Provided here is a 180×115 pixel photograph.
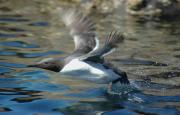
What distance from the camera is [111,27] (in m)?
13.8

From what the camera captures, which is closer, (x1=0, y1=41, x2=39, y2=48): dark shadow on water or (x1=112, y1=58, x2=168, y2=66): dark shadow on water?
(x1=112, y1=58, x2=168, y2=66): dark shadow on water

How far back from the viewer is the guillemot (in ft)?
24.4

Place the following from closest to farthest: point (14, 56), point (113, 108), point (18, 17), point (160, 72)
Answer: point (113, 108) → point (160, 72) → point (14, 56) → point (18, 17)

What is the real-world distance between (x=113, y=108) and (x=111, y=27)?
6632mm

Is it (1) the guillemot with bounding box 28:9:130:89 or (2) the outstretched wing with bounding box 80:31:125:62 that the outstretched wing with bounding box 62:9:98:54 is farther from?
(2) the outstretched wing with bounding box 80:31:125:62

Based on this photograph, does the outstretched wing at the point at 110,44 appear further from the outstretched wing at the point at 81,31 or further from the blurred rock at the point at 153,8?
the blurred rock at the point at 153,8

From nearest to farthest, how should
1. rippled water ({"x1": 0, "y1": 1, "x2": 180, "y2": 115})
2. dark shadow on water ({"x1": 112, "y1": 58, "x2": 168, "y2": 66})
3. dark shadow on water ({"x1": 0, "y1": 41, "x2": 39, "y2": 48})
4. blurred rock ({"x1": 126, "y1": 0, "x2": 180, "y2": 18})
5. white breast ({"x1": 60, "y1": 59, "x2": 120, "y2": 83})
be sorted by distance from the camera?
rippled water ({"x1": 0, "y1": 1, "x2": 180, "y2": 115}) < white breast ({"x1": 60, "y1": 59, "x2": 120, "y2": 83}) < dark shadow on water ({"x1": 112, "y1": 58, "x2": 168, "y2": 66}) < dark shadow on water ({"x1": 0, "y1": 41, "x2": 39, "y2": 48}) < blurred rock ({"x1": 126, "y1": 0, "x2": 180, "y2": 18})

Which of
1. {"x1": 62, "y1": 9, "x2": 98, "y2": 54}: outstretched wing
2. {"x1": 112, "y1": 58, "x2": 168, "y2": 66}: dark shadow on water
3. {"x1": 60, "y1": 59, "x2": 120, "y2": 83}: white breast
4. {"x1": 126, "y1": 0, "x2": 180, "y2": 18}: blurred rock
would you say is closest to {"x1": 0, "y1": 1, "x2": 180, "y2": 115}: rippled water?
{"x1": 112, "y1": 58, "x2": 168, "y2": 66}: dark shadow on water

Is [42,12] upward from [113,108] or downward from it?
upward

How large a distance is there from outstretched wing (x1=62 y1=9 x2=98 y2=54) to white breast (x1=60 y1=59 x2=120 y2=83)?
52cm

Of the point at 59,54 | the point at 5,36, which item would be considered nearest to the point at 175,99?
the point at 59,54

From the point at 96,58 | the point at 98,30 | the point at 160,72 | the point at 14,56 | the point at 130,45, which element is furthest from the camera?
the point at 98,30

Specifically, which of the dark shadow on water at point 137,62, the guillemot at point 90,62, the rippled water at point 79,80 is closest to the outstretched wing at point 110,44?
the guillemot at point 90,62

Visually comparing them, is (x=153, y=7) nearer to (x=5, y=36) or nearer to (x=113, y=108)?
(x=5, y=36)
